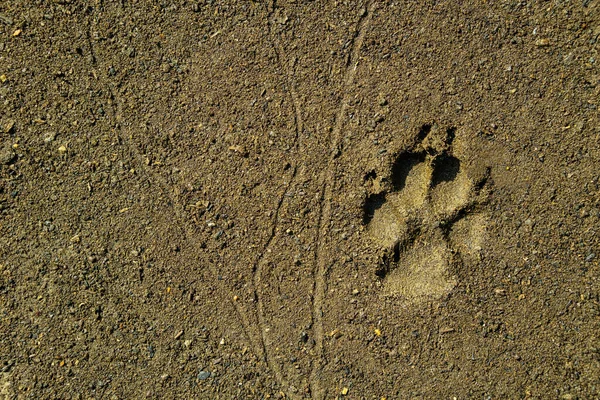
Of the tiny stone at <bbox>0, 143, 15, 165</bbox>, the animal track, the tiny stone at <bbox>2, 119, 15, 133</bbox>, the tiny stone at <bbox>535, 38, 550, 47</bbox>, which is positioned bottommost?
the tiny stone at <bbox>0, 143, 15, 165</bbox>

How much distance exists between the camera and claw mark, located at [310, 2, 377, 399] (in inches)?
75.1

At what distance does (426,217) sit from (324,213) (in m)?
0.43

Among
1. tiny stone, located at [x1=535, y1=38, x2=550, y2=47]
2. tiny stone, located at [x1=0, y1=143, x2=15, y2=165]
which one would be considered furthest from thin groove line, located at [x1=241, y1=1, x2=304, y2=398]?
tiny stone, located at [x1=0, y1=143, x2=15, y2=165]

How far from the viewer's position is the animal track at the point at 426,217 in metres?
1.87

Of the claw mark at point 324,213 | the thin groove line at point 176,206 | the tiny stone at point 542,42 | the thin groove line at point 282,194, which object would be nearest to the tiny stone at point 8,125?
the thin groove line at point 176,206

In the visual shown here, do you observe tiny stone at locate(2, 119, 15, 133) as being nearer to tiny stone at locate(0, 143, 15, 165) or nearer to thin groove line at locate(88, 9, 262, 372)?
tiny stone at locate(0, 143, 15, 165)

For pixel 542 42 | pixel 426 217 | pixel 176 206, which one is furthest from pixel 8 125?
pixel 542 42

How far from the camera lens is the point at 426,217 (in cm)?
187

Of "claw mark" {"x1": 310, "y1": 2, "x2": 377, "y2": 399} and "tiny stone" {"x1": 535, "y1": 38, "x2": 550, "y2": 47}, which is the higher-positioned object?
"tiny stone" {"x1": 535, "y1": 38, "x2": 550, "y2": 47}

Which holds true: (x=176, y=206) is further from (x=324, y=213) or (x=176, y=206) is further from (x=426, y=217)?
(x=426, y=217)

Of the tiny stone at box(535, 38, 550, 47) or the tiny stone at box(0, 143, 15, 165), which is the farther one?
the tiny stone at box(0, 143, 15, 165)

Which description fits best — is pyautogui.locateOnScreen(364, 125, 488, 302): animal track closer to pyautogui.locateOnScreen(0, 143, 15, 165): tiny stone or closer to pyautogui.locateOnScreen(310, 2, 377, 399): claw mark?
pyautogui.locateOnScreen(310, 2, 377, 399): claw mark

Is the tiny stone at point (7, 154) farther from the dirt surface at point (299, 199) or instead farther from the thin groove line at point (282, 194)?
the thin groove line at point (282, 194)

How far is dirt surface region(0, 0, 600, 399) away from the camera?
1.85 m
